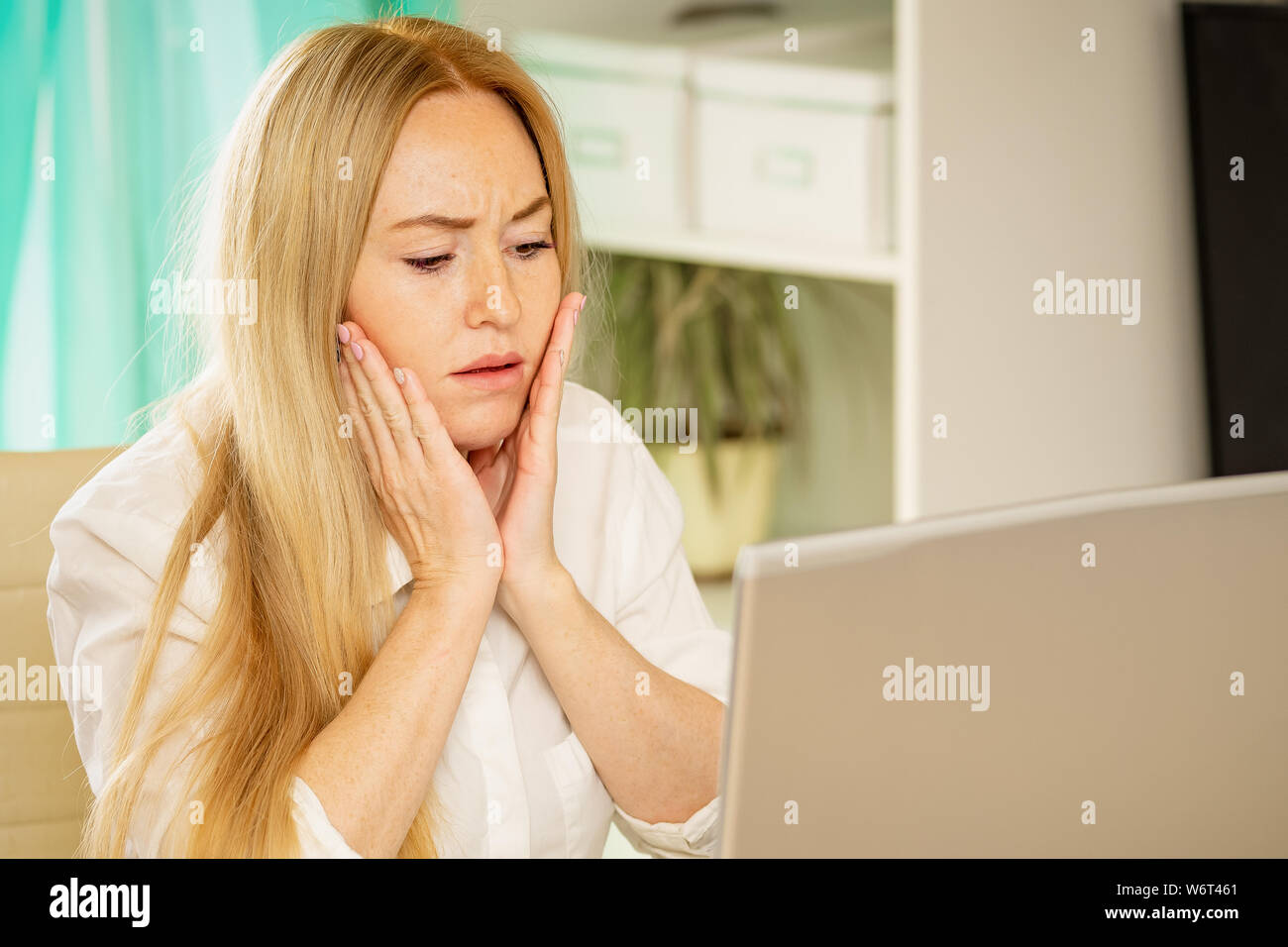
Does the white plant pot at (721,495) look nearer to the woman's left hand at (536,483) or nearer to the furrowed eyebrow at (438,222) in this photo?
the woman's left hand at (536,483)

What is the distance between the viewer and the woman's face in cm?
106

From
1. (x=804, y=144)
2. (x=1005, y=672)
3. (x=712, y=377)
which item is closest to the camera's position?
(x=1005, y=672)

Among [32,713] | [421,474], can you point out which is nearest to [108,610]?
[32,713]

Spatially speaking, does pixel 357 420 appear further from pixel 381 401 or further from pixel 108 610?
pixel 108 610

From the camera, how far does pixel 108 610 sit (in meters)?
1.07

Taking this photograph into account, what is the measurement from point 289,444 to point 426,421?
0.43ft

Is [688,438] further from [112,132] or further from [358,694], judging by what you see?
[358,694]

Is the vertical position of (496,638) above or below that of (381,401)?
below

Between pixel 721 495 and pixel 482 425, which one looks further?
pixel 721 495

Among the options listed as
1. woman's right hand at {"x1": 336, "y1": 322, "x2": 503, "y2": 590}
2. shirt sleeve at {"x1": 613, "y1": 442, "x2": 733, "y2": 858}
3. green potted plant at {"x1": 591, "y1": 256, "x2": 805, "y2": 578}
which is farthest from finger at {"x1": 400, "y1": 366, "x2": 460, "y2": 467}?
green potted plant at {"x1": 591, "y1": 256, "x2": 805, "y2": 578}

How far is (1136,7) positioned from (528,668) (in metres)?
1.91

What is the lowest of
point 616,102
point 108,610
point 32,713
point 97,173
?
point 32,713

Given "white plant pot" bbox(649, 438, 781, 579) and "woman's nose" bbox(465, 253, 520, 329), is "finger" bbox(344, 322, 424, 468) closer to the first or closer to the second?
"woman's nose" bbox(465, 253, 520, 329)

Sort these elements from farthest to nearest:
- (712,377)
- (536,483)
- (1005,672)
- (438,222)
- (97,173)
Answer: (712,377) < (97,173) < (536,483) < (438,222) < (1005,672)
